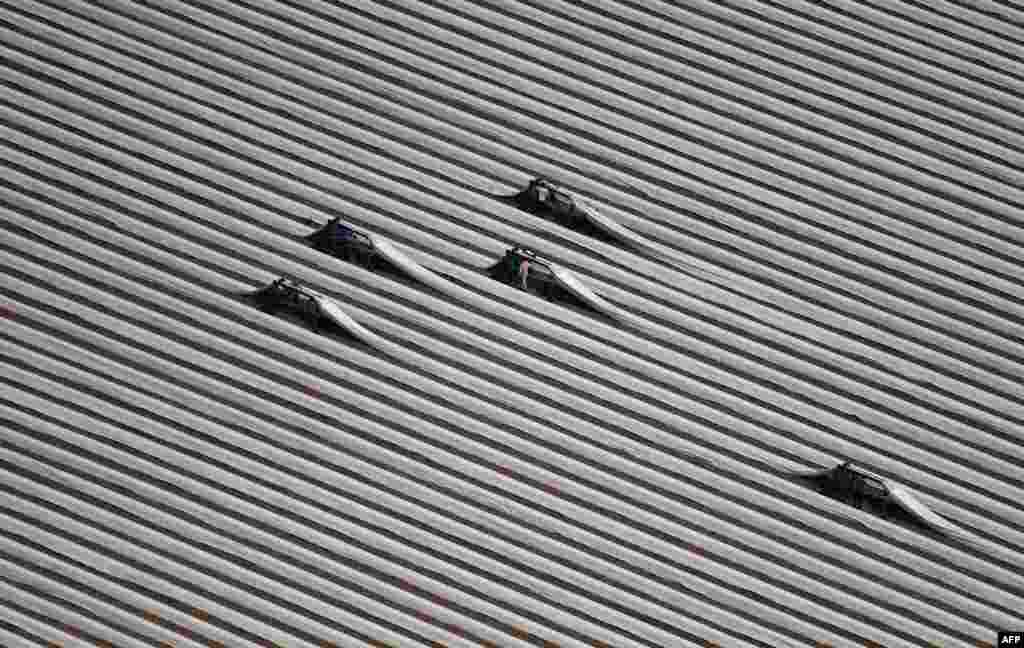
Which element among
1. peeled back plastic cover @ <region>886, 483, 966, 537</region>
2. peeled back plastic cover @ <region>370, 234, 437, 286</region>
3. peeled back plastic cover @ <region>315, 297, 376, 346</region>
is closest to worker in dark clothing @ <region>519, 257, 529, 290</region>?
peeled back plastic cover @ <region>370, 234, 437, 286</region>

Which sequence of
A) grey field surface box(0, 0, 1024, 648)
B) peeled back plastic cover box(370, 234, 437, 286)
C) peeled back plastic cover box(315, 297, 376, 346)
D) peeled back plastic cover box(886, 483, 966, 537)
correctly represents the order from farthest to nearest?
peeled back plastic cover box(370, 234, 437, 286)
peeled back plastic cover box(315, 297, 376, 346)
peeled back plastic cover box(886, 483, 966, 537)
grey field surface box(0, 0, 1024, 648)

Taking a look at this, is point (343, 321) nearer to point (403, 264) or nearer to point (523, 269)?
point (403, 264)

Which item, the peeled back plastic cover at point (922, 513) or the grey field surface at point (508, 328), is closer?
the grey field surface at point (508, 328)

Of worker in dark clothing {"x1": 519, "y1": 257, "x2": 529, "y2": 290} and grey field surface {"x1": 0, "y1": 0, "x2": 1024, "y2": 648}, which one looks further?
worker in dark clothing {"x1": 519, "y1": 257, "x2": 529, "y2": 290}

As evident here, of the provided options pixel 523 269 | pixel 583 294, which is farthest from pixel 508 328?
pixel 583 294

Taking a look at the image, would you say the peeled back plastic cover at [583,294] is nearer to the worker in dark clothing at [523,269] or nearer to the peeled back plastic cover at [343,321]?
the worker in dark clothing at [523,269]

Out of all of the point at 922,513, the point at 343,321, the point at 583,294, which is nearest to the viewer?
the point at 922,513

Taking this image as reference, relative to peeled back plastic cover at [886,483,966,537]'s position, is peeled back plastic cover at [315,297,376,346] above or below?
above

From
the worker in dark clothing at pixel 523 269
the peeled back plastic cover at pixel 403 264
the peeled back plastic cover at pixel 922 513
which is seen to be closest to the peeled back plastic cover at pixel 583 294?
the worker in dark clothing at pixel 523 269

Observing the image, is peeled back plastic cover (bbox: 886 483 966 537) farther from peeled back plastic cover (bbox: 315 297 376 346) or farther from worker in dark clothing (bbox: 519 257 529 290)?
peeled back plastic cover (bbox: 315 297 376 346)
